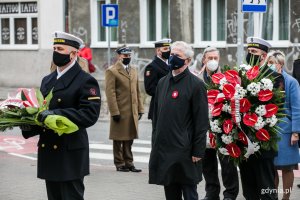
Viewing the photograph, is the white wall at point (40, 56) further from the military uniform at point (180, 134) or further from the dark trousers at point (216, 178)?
the military uniform at point (180, 134)

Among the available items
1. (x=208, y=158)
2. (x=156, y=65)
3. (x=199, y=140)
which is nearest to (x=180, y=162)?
(x=199, y=140)

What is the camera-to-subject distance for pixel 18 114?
743cm

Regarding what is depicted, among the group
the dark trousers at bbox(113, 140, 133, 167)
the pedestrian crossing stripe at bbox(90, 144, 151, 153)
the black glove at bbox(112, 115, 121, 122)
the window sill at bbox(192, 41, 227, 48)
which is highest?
the window sill at bbox(192, 41, 227, 48)

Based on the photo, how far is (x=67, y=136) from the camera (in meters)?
7.61

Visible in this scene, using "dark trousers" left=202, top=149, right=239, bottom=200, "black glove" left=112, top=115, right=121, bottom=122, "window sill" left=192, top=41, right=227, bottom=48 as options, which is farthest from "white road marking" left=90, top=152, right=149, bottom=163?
"window sill" left=192, top=41, right=227, bottom=48

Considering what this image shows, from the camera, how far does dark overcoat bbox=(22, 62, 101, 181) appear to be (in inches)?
299

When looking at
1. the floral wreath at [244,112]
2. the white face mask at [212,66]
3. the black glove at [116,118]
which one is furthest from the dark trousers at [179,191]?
the black glove at [116,118]

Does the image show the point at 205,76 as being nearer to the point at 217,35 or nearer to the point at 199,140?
the point at 199,140

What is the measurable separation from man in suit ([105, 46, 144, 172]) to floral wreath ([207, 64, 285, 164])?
188 inches

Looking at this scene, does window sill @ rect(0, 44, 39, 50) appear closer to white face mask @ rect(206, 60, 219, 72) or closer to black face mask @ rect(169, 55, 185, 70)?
white face mask @ rect(206, 60, 219, 72)

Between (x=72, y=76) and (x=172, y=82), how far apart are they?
110cm

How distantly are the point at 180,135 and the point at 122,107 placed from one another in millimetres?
5299

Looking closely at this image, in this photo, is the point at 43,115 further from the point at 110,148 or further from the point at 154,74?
the point at 110,148

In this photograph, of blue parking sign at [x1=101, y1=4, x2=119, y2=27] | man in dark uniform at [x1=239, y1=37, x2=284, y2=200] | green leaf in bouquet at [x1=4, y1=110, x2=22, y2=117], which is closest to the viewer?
green leaf in bouquet at [x1=4, y1=110, x2=22, y2=117]
